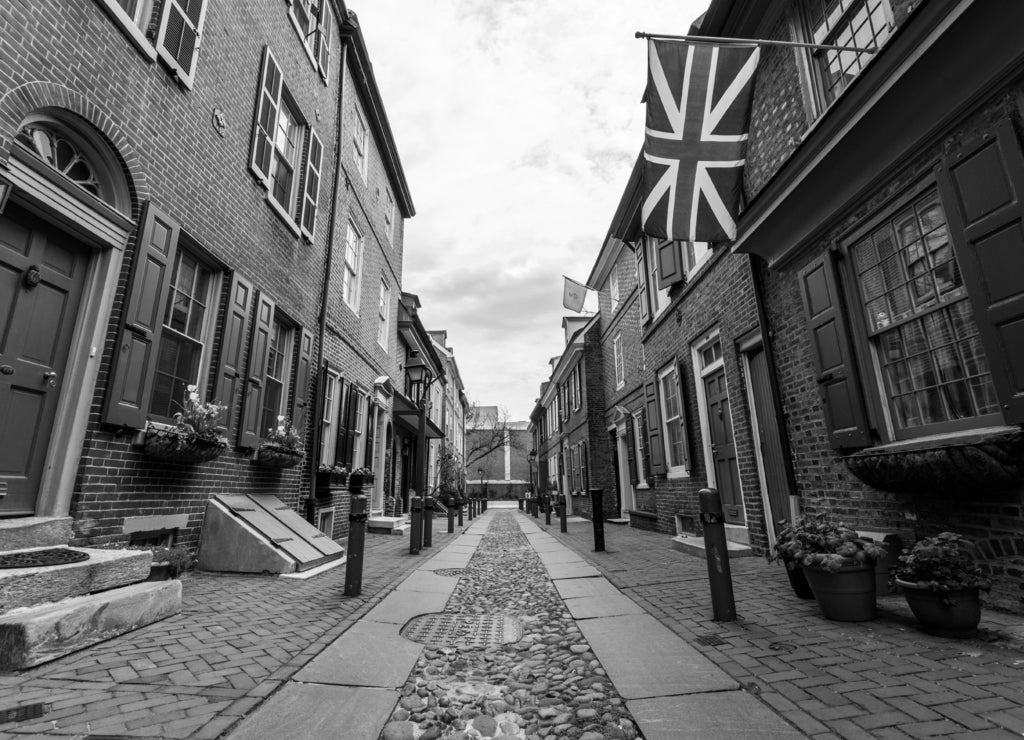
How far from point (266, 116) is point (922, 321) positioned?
315 inches

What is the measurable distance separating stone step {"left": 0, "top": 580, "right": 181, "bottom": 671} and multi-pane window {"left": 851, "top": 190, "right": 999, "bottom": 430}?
5.73 meters

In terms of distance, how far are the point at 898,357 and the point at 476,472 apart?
155ft

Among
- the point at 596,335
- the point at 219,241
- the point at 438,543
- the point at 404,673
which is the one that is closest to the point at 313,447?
the point at 438,543

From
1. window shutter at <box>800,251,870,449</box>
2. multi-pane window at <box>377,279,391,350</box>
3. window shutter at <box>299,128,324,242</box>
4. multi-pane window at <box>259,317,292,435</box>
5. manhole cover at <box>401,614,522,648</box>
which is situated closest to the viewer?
manhole cover at <box>401,614,522,648</box>

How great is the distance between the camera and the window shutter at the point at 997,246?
9.82 ft

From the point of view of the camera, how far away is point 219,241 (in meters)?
5.80

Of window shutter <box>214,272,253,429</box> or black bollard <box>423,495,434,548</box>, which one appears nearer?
window shutter <box>214,272,253,429</box>

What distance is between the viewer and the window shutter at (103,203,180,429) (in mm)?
4176

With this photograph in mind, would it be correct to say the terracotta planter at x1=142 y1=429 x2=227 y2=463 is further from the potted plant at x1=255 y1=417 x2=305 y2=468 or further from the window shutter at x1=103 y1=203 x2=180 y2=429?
the potted plant at x1=255 y1=417 x2=305 y2=468

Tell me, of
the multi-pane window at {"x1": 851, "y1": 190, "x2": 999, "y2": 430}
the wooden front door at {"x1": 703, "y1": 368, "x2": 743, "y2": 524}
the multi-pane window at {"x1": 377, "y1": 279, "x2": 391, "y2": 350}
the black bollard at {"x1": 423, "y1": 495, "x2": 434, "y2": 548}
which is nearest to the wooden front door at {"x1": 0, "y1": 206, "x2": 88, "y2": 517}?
the black bollard at {"x1": 423, "y1": 495, "x2": 434, "y2": 548}

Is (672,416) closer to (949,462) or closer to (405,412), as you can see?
(949,462)

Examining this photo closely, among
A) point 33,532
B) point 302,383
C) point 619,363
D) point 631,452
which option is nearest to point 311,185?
point 302,383

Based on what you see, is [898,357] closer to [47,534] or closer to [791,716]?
[791,716]

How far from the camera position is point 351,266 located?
11.0 m
